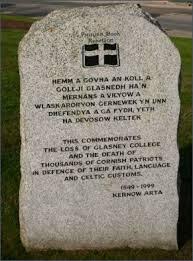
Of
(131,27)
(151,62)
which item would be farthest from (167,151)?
(131,27)

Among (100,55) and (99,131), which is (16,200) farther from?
(100,55)

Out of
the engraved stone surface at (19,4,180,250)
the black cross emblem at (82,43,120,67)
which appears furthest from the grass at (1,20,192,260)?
the black cross emblem at (82,43,120,67)

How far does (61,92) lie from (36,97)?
0.23 m

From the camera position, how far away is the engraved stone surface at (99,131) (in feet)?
15.9

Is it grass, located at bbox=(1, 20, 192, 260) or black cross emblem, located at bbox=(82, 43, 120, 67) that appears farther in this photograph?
grass, located at bbox=(1, 20, 192, 260)

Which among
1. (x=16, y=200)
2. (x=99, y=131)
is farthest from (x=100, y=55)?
(x=16, y=200)

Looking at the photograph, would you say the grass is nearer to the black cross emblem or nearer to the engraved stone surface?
the engraved stone surface

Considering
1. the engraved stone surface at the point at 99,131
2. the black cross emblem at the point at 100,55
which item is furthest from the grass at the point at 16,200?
the black cross emblem at the point at 100,55

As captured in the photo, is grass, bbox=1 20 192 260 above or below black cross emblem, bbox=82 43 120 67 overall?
below

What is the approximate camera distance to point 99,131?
501 centimetres

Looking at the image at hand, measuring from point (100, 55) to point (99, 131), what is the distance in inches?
27.3

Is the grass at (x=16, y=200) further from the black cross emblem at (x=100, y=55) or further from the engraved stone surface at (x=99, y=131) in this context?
the black cross emblem at (x=100, y=55)

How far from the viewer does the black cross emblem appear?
15.9 ft

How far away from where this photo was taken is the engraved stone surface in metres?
4.84
